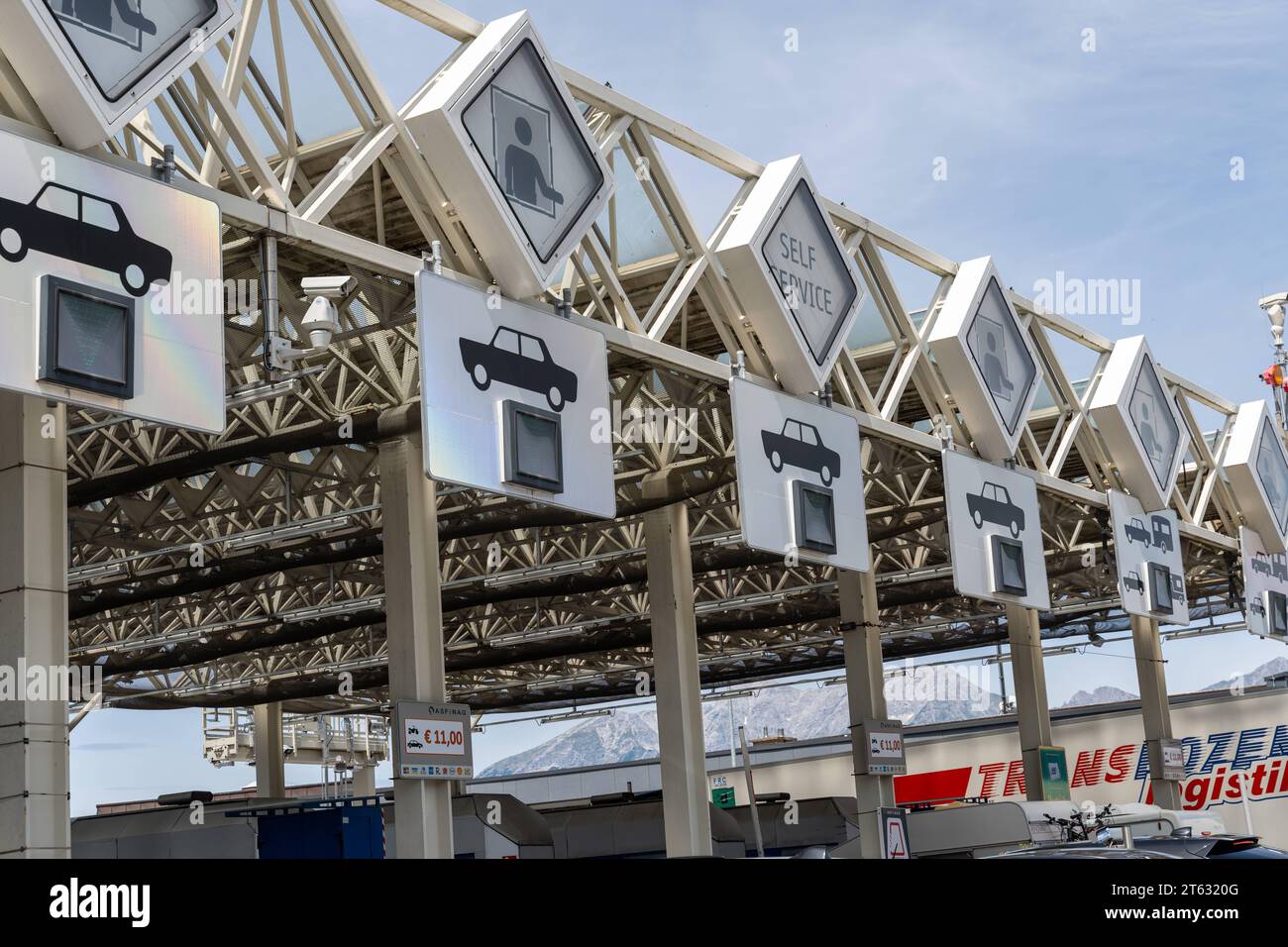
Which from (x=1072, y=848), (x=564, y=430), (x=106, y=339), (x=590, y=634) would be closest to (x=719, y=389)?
(x=564, y=430)

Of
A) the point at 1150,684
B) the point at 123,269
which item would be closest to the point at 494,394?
the point at 123,269

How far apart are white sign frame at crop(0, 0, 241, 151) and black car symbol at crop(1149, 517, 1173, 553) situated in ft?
70.5

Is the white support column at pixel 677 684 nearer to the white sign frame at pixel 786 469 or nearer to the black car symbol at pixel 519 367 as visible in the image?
the white sign frame at pixel 786 469

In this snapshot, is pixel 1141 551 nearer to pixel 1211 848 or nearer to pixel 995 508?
pixel 995 508

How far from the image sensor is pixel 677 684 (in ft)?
72.5

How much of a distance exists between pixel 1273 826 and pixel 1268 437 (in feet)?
42.0

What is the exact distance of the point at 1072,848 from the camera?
13.6 m

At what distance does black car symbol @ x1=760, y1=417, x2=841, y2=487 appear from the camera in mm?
18547

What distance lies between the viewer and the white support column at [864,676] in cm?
Answer: 2539

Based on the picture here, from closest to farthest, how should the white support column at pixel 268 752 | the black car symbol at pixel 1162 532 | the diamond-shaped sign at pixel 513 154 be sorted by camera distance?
the diamond-shaped sign at pixel 513 154 → the black car symbol at pixel 1162 532 → the white support column at pixel 268 752

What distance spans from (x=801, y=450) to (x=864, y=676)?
29.2ft

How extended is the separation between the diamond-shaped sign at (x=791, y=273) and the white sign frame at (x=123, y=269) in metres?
8.17

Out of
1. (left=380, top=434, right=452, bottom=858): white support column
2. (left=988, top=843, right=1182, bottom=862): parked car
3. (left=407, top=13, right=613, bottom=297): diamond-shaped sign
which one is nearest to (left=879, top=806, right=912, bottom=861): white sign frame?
(left=988, top=843, right=1182, bottom=862): parked car

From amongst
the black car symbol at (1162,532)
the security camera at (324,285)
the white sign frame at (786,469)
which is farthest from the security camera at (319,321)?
the black car symbol at (1162,532)
